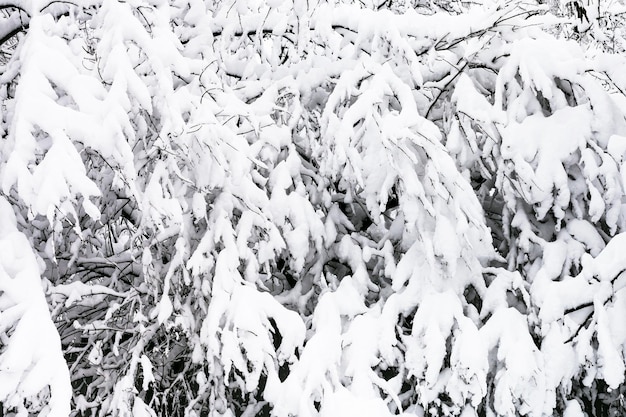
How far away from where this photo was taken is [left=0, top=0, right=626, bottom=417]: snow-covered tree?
8.70 ft

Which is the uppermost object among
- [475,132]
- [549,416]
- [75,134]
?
[75,134]

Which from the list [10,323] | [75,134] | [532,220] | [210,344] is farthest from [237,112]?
[532,220]

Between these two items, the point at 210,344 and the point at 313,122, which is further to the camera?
the point at 313,122

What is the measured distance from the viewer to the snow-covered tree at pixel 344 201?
8.70 ft

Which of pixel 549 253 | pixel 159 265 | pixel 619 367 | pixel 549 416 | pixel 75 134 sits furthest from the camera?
pixel 159 265

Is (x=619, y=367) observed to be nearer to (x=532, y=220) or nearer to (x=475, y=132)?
(x=532, y=220)

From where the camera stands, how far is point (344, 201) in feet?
11.8

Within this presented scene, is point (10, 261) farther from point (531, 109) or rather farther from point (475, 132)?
point (531, 109)

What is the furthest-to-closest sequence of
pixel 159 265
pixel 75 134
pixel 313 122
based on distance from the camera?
1. pixel 313 122
2. pixel 159 265
3. pixel 75 134

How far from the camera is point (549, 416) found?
292 centimetres

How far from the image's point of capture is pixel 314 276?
3.67 m

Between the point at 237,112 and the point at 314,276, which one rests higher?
the point at 237,112

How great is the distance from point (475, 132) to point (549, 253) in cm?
69

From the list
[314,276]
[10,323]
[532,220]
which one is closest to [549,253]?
[532,220]
